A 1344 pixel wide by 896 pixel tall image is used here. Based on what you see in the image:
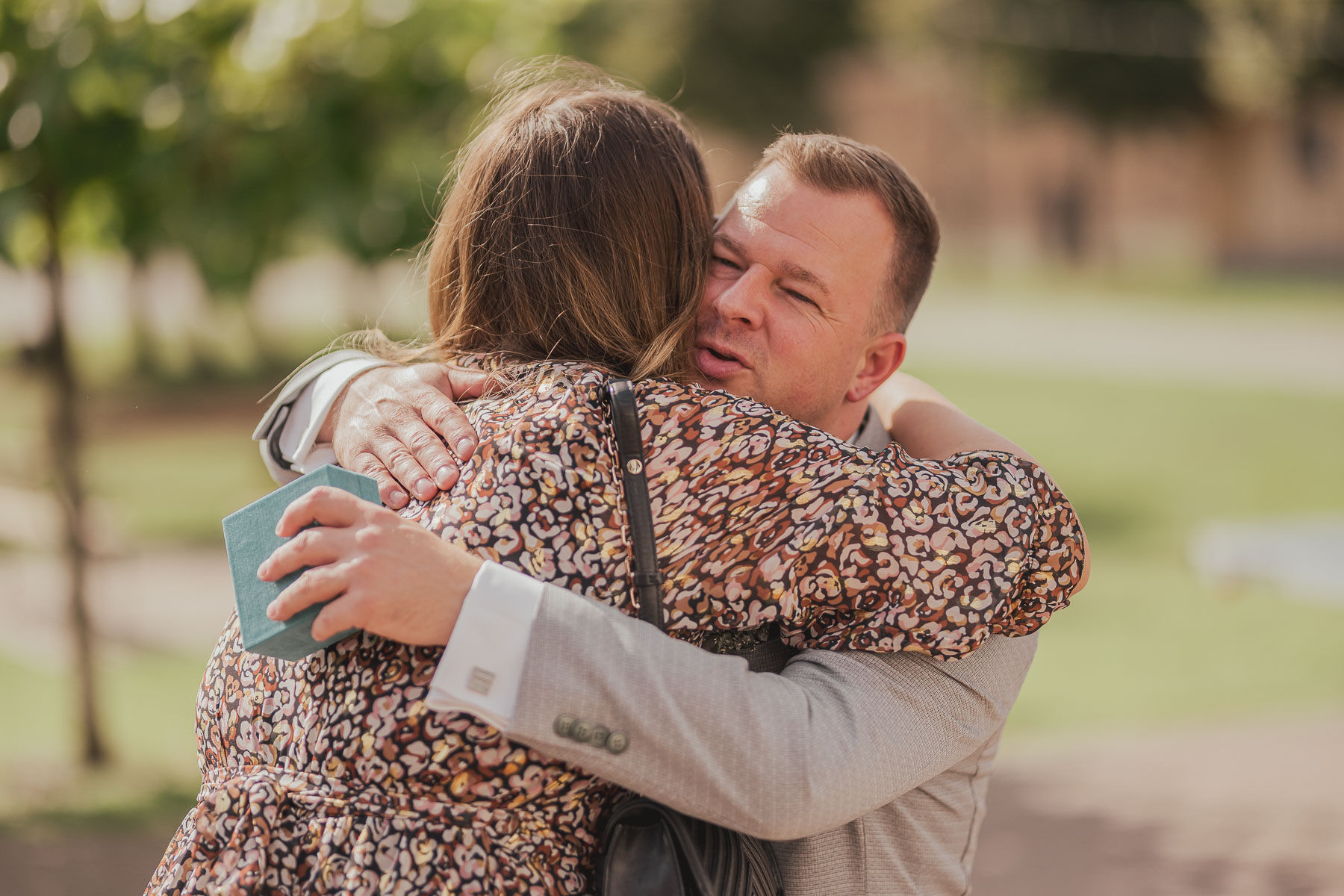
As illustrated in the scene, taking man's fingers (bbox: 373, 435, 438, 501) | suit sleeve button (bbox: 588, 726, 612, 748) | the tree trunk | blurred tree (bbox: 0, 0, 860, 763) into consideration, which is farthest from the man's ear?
the tree trunk

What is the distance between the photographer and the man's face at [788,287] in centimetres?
215

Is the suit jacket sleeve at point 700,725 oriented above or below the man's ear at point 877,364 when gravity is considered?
below

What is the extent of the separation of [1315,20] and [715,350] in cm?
3973

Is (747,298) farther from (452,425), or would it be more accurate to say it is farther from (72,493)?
(72,493)

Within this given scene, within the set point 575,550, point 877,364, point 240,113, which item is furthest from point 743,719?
point 240,113

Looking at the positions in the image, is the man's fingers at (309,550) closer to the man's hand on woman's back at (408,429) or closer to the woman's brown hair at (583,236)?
the man's hand on woman's back at (408,429)

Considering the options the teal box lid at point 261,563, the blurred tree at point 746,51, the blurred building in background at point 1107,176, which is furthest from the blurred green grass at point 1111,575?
the blurred building in background at point 1107,176

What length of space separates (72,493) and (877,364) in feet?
16.0

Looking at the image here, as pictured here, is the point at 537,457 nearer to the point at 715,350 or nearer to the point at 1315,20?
the point at 715,350

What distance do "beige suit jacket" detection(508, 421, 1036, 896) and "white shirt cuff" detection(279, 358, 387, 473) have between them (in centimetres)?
85

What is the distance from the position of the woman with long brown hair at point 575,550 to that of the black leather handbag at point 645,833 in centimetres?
2

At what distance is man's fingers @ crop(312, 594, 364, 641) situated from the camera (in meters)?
1.56

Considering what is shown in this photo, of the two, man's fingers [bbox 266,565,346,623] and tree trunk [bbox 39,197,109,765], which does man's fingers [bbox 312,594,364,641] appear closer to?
man's fingers [bbox 266,565,346,623]

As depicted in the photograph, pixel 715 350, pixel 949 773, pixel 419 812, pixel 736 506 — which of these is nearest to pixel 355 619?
pixel 419 812
